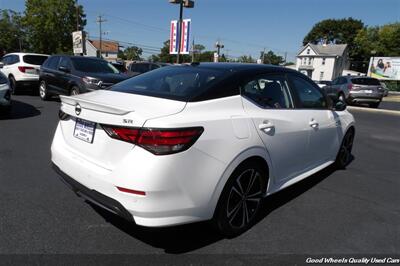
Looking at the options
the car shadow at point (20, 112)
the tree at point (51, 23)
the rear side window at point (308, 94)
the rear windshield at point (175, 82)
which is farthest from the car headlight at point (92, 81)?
the tree at point (51, 23)

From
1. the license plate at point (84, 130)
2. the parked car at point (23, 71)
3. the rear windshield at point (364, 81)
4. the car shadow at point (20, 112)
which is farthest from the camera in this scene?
the rear windshield at point (364, 81)

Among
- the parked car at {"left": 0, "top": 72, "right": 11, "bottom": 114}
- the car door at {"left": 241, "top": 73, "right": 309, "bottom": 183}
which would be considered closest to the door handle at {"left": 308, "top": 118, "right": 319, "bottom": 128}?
the car door at {"left": 241, "top": 73, "right": 309, "bottom": 183}

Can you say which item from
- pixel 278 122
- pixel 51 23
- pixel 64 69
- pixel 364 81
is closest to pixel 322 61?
pixel 51 23

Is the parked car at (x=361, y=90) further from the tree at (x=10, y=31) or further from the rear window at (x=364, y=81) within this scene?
the tree at (x=10, y=31)

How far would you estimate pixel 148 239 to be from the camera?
3.09m

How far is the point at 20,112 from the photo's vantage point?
939 centimetres

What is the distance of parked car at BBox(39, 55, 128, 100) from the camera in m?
9.70

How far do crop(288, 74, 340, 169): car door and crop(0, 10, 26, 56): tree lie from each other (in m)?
73.3

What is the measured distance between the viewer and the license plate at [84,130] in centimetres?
285

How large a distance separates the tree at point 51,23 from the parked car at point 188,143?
55.4 m

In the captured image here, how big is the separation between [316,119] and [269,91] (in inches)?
36.5

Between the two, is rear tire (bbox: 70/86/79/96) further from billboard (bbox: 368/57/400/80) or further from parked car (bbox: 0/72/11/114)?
billboard (bbox: 368/57/400/80)

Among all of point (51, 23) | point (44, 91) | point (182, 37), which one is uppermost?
point (51, 23)

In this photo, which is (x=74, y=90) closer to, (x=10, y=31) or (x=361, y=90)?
(x=361, y=90)
